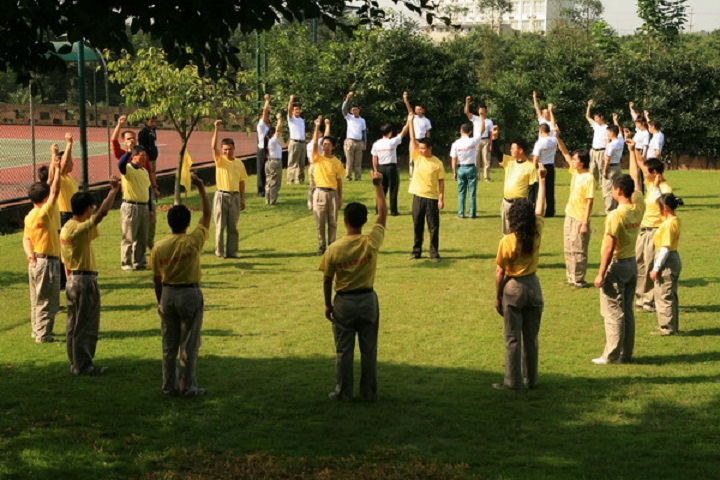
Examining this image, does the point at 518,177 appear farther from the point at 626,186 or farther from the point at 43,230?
the point at 43,230

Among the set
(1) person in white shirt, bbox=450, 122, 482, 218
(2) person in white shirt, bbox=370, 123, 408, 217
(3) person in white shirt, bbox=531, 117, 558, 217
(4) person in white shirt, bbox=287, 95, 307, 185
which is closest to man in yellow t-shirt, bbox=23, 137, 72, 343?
(2) person in white shirt, bbox=370, 123, 408, 217

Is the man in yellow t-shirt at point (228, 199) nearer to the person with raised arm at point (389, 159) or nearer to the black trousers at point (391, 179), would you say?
the person with raised arm at point (389, 159)

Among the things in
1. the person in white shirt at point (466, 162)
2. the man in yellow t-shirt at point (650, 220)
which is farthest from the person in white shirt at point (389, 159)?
the man in yellow t-shirt at point (650, 220)

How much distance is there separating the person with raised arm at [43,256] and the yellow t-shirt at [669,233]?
6.81m

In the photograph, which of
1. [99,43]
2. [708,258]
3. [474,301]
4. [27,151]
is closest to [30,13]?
[99,43]

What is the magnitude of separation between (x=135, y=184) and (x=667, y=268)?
8.15m

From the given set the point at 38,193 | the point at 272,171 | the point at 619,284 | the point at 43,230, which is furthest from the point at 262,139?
the point at 619,284

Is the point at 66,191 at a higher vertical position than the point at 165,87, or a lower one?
lower

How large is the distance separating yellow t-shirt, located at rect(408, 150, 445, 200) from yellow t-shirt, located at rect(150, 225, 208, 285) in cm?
776

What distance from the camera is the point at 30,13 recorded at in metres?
8.71

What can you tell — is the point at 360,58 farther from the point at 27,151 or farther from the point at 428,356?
the point at 428,356

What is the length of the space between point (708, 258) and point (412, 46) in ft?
59.3

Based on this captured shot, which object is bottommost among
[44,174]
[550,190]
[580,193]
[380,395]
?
[380,395]

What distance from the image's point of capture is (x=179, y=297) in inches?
385
